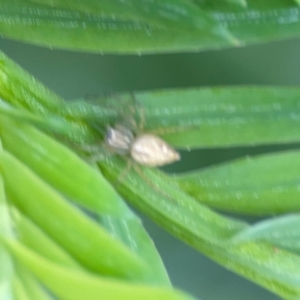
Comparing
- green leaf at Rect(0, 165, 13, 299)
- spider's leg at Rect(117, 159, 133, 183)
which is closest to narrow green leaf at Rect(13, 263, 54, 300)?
green leaf at Rect(0, 165, 13, 299)

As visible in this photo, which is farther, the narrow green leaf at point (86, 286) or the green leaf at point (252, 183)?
the green leaf at point (252, 183)

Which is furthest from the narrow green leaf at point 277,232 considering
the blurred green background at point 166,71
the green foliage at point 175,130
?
the blurred green background at point 166,71

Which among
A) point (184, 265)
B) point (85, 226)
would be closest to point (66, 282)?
point (85, 226)

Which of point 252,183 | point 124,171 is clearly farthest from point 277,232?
Result: point 124,171

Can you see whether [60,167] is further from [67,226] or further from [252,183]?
[252,183]

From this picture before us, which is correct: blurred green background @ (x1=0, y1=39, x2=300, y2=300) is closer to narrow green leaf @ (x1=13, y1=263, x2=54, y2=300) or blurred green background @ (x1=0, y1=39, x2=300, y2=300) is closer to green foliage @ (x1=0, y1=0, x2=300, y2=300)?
green foliage @ (x1=0, y1=0, x2=300, y2=300)

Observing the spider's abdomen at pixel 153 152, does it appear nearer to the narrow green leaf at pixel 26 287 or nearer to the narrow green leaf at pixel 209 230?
the narrow green leaf at pixel 209 230
